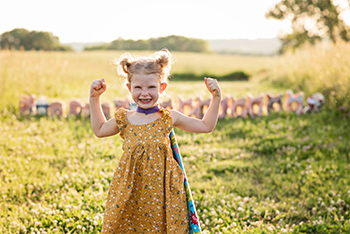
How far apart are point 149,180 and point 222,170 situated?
3.29m

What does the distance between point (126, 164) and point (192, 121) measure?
0.71 meters

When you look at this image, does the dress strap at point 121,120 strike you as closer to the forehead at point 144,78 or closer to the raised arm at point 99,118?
the raised arm at point 99,118

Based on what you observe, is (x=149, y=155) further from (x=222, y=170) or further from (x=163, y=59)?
(x=222, y=170)

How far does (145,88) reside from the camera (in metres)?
2.96

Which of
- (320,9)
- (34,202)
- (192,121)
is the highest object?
(320,9)

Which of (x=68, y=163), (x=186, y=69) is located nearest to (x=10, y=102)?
(x=68, y=163)

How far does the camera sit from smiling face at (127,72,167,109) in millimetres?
2947

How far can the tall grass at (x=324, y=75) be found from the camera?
9.42 meters

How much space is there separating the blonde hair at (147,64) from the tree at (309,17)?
30229 millimetres

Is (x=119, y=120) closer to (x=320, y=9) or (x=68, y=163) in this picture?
(x=68, y=163)

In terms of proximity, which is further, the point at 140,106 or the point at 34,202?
the point at 34,202

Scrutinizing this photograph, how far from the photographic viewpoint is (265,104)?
397 inches

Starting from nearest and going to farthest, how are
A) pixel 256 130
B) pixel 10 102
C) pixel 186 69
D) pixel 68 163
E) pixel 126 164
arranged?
pixel 126 164 → pixel 68 163 → pixel 256 130 → pixel 10 102 → pixel 186 69

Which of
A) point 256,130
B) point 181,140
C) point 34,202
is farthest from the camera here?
point 256,130
